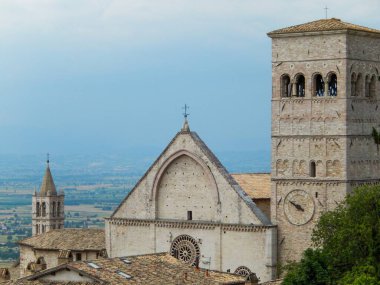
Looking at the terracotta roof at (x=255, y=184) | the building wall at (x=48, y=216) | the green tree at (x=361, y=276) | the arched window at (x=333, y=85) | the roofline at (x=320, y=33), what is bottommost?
the green tree at (x=361, y=276)

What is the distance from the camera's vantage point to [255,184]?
7738cm

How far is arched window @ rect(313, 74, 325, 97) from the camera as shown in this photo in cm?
7169

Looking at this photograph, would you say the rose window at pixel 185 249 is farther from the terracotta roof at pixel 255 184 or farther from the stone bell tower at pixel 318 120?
the stone bell tower at pixel 318 120

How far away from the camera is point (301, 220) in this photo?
71438 mm

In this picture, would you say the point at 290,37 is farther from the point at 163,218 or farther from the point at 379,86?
the point at 163,218

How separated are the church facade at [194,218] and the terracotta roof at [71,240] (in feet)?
5.19

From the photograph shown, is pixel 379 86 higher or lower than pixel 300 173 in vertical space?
higher

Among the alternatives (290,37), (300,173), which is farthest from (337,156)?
(290,37)

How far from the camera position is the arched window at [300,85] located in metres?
72.5

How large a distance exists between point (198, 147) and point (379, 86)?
985 cm

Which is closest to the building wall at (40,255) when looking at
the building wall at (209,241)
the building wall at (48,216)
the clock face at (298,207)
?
the building wall at (209,241)

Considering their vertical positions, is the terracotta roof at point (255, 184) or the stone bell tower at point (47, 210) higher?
the terracotta roof at point (255, 184)

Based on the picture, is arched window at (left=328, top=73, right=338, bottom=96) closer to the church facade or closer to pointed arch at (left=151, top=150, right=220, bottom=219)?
the church facade

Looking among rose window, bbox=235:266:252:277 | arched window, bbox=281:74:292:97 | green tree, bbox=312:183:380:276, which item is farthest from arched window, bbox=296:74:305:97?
green tree, bbox=312:183:380:276
